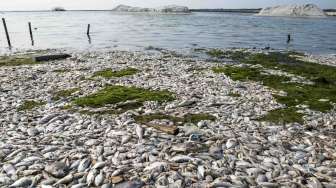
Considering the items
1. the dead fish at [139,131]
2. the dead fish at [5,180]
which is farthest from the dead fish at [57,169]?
the dead fish at [139,131]

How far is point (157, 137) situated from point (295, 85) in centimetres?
1128

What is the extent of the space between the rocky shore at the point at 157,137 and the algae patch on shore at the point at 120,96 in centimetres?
4

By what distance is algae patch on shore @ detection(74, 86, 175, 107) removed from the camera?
1516 centimetres

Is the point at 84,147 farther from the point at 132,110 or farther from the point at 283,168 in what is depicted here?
the point at 283,168

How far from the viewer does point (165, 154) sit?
9.57 m

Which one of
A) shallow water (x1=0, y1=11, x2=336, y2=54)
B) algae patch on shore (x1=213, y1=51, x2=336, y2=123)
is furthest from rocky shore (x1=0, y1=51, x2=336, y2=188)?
shallow water (x1=0, y1=11, x2=336, y2=54)

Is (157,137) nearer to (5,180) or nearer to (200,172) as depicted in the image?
(200,172)

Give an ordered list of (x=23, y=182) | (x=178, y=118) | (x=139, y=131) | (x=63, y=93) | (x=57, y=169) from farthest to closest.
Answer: (x=63, y=93) → (x=178, y=118) → (x=139, y=131) → (x=57, y=169) → (x=23, y=182)

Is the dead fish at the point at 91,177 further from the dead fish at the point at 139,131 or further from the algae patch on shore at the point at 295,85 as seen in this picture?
the algae patch on shore at the point at 295,85

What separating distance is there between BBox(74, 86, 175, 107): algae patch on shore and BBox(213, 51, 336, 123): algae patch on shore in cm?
460

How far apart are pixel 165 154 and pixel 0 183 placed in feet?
12.4

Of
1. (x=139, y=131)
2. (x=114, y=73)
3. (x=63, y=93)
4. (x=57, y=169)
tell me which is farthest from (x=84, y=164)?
(x=114, y=73)

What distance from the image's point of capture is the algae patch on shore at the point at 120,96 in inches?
597

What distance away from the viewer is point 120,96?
16.1 m
